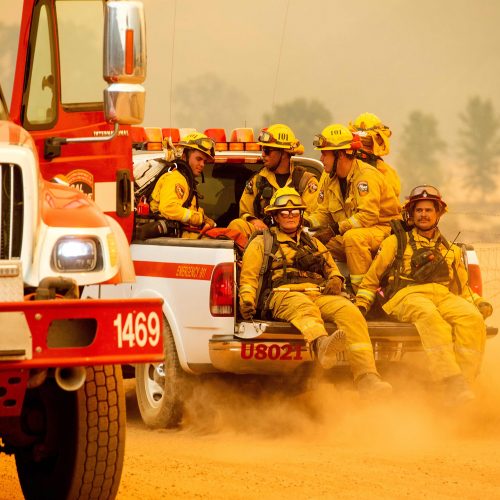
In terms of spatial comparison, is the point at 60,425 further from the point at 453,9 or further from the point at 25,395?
the point at 453,9

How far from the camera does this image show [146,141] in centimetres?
1299

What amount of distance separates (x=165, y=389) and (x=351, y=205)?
215 centimetres

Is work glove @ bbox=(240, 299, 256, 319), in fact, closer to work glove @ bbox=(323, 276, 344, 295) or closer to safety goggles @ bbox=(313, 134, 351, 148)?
work glove @ bbox=(323, 276, 344, 295)

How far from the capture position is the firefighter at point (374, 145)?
1222 centimetres

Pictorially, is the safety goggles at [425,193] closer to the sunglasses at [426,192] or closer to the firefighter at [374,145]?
the sunglasses at [426,192]

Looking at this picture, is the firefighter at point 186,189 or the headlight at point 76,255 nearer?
the headlight at point 76,255

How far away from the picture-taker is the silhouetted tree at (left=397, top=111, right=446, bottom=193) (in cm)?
4844

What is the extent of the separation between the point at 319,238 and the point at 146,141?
205 centimetres

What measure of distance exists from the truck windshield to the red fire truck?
156cm

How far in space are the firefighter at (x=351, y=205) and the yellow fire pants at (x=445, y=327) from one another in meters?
0.58

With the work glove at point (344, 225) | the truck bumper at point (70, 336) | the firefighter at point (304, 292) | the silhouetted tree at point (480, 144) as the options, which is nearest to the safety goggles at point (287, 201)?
the firefighter at point (304, 292)

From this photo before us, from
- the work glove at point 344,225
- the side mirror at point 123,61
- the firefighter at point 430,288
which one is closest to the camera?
the side mirror at point 123,61

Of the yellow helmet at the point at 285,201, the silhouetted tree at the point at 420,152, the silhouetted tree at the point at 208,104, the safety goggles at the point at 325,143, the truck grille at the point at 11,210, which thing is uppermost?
the truck grille at the point at 11,210

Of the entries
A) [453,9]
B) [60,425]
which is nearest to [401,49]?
[453,9]
